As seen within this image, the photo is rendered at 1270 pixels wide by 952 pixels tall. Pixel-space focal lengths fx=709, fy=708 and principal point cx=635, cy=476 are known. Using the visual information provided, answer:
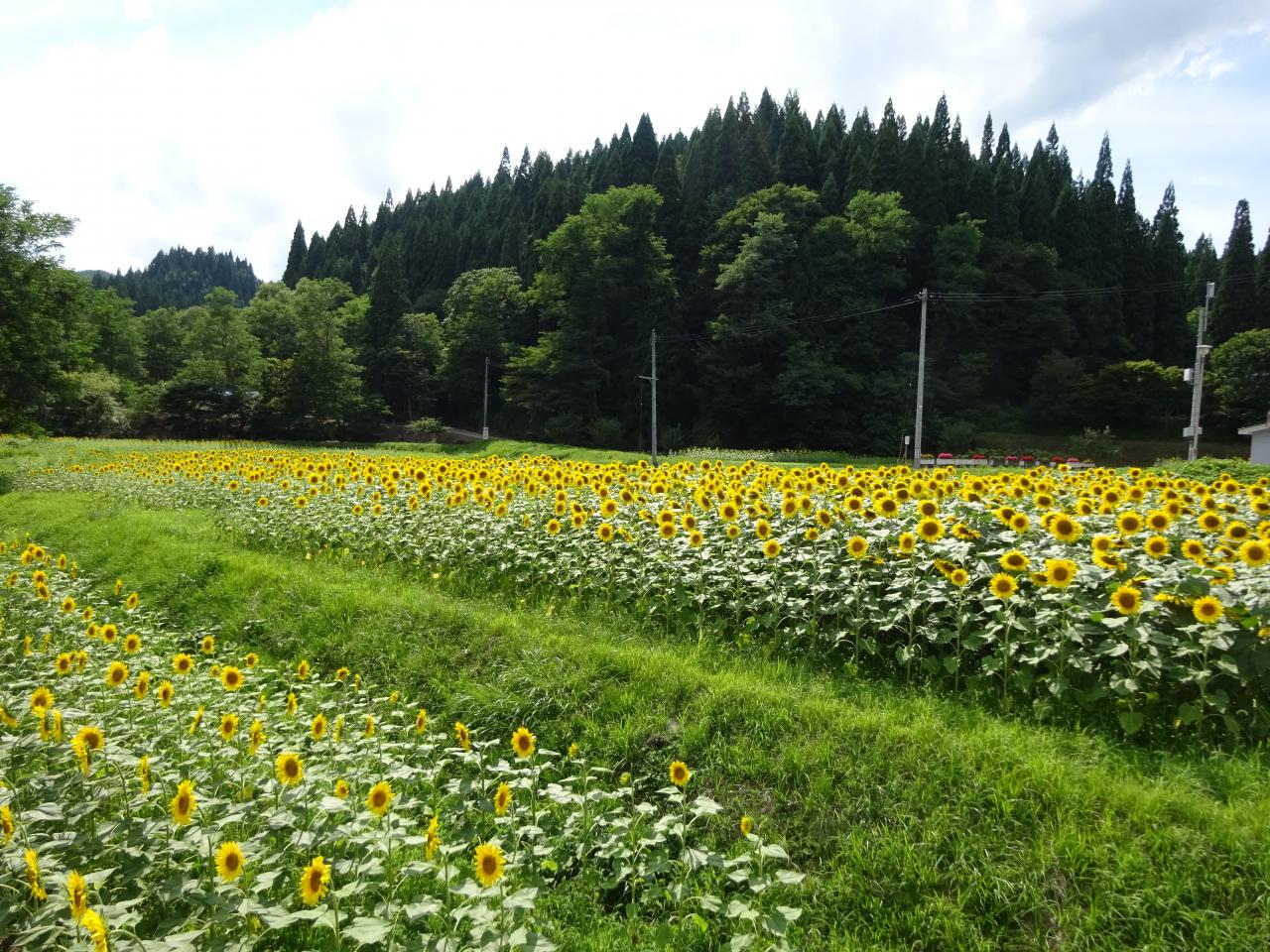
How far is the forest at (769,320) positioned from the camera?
44.5 meters

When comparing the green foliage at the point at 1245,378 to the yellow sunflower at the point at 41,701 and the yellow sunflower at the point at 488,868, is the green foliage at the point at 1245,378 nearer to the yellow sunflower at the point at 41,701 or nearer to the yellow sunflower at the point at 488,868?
the yellow sunflower at the point at 488,868

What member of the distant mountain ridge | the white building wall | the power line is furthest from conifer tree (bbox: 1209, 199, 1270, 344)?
the distant mountain ridge

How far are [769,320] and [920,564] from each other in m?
41.2

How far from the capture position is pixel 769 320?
144 ft

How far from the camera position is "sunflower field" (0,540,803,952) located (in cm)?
231

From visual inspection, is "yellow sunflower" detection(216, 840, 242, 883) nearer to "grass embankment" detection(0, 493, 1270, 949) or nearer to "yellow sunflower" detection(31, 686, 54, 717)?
"yellow sunflower" detection(31, 686, 54, 717)

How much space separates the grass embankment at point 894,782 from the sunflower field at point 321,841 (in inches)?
9.8

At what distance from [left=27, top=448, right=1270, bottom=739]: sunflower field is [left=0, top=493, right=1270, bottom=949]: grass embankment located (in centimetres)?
34

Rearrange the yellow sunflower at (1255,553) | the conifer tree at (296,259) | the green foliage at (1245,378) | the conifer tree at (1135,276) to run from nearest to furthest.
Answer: the yellow sunflower at (1255,553) → the green foliage at (1245,378) → the conifer tree at (1135,276) → the conifer tree at (296,259)

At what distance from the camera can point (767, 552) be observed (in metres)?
4.77

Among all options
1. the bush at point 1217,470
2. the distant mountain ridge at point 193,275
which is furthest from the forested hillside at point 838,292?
the distant mountain ridge at point 193,275

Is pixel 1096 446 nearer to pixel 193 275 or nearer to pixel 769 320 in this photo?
pixel 769 320

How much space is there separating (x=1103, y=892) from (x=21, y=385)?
85.5 ft

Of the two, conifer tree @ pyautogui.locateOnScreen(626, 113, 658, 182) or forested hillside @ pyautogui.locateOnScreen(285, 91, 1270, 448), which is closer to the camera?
forested hillside @ pyautogui.locateOnScreen(285, 91, 1270, 448)
